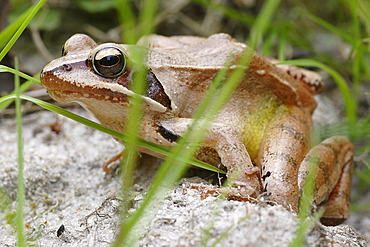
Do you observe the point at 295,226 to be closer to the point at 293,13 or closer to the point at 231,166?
the point at 231,166

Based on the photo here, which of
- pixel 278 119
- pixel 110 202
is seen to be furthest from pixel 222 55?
pixel 110 202

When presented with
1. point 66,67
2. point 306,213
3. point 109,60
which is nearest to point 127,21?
point 109,60

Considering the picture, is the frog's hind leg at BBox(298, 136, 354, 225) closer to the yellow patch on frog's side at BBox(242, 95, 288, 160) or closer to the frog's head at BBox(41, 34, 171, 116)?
the yellow patch on frog's side at BBox(242, 95, 288, 160)

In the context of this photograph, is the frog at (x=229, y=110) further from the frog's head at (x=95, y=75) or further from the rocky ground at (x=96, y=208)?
the rocky ground at (x=96, y=208)

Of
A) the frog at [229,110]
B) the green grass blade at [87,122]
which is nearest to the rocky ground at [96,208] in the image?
the green grass blade at [87,122]

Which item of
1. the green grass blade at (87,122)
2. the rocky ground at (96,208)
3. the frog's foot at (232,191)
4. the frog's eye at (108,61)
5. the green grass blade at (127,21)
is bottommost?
the rocky ground at (96,208)

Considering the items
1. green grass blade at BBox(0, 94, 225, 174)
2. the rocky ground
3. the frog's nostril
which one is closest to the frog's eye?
the frog's nostril

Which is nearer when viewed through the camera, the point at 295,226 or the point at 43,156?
the point at 295,226
